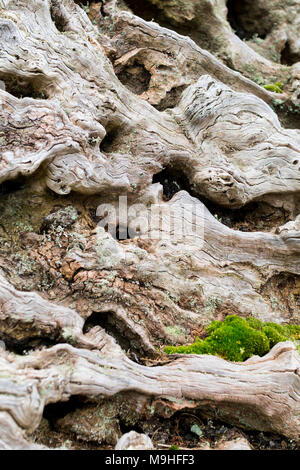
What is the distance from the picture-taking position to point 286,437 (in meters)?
6.25

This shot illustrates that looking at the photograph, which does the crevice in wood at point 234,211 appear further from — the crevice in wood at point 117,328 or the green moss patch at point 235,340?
the crevice in wood at point 117,328

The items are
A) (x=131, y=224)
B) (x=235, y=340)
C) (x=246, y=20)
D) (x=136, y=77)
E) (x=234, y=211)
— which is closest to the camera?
(x=235, y=340)

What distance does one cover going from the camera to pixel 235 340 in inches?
273

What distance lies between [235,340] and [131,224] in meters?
2.98

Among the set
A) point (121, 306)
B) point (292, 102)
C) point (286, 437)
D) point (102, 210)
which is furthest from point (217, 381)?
point (292, 102)

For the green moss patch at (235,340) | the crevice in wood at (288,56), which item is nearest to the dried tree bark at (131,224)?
the green moss patch at (235,340)

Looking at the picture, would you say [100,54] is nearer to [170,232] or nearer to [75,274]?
[170,232]

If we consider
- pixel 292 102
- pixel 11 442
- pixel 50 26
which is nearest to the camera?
pixel 11 442

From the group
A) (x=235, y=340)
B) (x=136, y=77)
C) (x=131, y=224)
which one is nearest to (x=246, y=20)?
(x=136, y=77)

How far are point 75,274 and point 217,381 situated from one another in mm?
2863

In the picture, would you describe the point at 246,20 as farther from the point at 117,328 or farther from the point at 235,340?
the point at 117,328

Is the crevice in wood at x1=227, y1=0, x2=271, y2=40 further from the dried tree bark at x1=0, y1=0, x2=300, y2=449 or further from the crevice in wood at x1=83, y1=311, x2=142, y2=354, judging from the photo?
the crevice in wood at x1=83, y1=311, x2=142, y2=354

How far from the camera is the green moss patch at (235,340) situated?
6766 mm

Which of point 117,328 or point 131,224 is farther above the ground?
point 131,224
